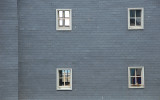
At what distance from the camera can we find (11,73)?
15.3 m

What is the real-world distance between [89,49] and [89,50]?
0.06 m

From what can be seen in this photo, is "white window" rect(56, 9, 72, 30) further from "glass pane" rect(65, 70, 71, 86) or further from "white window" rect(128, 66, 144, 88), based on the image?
"white window" rect(128, 66, 144, 88)

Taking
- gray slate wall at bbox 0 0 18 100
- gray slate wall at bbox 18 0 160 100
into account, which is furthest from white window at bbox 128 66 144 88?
gray slate wall at bbox 0 0 18 100

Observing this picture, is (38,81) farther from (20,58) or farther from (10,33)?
(10,33)

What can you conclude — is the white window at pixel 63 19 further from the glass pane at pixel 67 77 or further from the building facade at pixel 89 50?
the glass pane at pixel 67 77

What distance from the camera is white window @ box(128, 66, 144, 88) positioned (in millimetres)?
15641

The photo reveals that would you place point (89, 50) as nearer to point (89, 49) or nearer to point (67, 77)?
point (89, 49)

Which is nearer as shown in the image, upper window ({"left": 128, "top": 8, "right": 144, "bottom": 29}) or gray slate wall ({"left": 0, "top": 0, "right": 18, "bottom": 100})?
gray slate wall ({"left": 0, "top": 0, "right": 18, "bottom": 100})

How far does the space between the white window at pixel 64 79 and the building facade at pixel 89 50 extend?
0.38 feet

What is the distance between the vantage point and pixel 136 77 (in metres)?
15.7

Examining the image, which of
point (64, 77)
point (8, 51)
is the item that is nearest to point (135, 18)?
point (64, 77)

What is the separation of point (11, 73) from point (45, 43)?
8.13ft

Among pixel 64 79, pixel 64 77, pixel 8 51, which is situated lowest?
pixel 64 79

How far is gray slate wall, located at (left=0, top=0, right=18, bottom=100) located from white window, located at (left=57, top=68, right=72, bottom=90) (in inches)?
93.2
